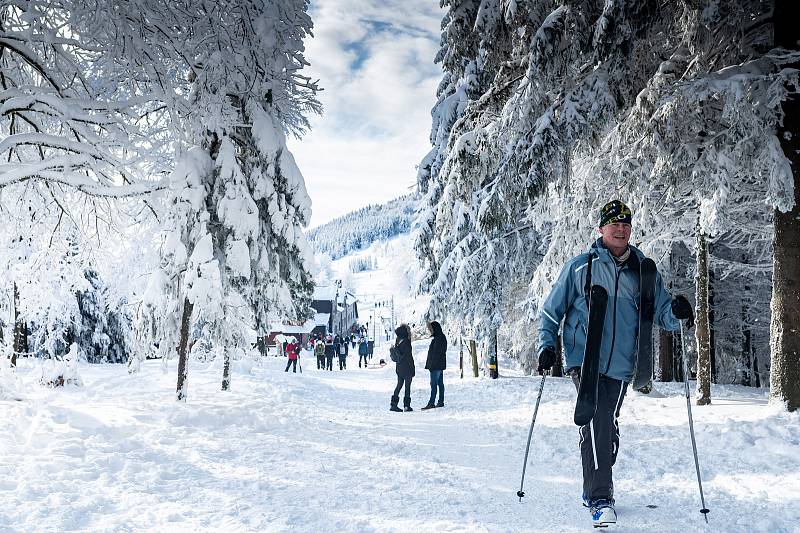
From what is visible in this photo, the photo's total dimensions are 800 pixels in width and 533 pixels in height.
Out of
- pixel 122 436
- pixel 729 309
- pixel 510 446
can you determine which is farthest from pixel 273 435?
pixel 729 309

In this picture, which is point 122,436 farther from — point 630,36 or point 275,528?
point 630,36

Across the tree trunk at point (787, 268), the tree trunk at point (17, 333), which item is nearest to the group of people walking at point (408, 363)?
the tree trunk at point (787, 268)

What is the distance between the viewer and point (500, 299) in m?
18.1

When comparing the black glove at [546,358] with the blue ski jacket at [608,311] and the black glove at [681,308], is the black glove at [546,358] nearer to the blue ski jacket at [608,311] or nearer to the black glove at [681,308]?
the blue ski jacket at [608,311]

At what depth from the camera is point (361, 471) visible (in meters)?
5.40

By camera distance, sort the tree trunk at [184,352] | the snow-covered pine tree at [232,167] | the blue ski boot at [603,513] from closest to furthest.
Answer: the blue ski boot at [603,513]
the snow-covered pine tree at [232,167]
the tree trunk at [184,352]

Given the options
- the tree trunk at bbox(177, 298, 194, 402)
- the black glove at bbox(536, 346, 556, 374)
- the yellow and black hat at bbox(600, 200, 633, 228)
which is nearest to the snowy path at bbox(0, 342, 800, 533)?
the black glove at bbox(536, 346, 556, 374)

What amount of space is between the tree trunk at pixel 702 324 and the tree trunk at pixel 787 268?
2.31 m

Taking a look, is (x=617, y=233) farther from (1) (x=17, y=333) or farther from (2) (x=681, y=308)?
(1) (x=17, y=333)

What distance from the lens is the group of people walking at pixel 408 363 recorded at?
431 inches

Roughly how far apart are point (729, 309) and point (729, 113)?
18.1 meters

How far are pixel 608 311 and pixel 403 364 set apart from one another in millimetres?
7375

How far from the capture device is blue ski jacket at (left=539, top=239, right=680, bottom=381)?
3.93 metres

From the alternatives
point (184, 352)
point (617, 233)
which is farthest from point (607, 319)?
point (184, 352)
